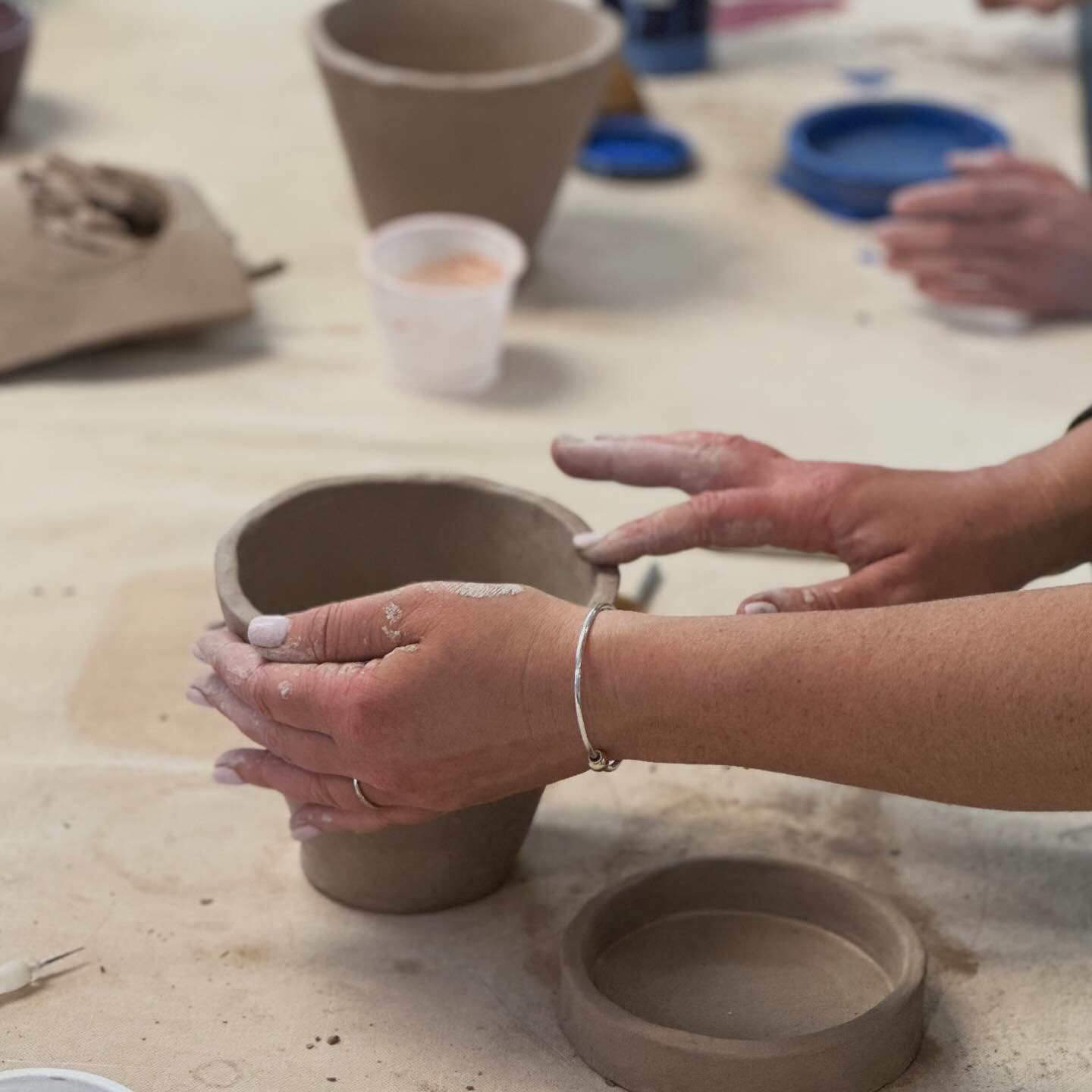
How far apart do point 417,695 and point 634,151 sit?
2383 millimetres

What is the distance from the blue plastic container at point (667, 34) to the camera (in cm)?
384

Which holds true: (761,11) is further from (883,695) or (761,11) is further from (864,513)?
Result: (883,695)

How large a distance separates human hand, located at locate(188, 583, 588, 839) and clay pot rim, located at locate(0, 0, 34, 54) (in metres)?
2.34

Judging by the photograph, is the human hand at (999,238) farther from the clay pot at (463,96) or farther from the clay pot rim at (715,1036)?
the clay pot rim at (715,1036)

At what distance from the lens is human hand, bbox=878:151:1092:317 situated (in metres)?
2.78

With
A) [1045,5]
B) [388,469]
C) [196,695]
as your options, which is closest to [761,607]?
[196,695]

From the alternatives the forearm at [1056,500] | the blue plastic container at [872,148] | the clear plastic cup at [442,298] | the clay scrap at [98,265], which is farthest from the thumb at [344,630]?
the blue plastic container at [872,148]

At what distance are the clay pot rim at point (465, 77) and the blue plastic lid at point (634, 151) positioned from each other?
1.43ft

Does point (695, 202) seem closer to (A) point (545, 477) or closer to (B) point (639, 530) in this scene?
(A) point (545, 477)

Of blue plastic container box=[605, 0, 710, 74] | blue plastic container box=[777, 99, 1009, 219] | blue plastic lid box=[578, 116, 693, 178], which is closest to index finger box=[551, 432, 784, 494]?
blue plastic container box=[777, 99, 1009, 219]

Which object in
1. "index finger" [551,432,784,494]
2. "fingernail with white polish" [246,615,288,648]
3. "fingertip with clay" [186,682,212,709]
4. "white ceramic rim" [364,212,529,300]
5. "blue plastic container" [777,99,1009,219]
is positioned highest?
"fingernail with white polish" [246,615,288,648]

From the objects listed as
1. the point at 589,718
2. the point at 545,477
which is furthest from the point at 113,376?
the point at 589,718

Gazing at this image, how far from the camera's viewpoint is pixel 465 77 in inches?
110

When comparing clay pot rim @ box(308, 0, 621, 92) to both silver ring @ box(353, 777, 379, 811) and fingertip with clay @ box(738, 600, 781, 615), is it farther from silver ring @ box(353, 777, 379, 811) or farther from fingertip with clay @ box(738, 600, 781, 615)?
silver ring @ box(353, 777, 379, 811)
